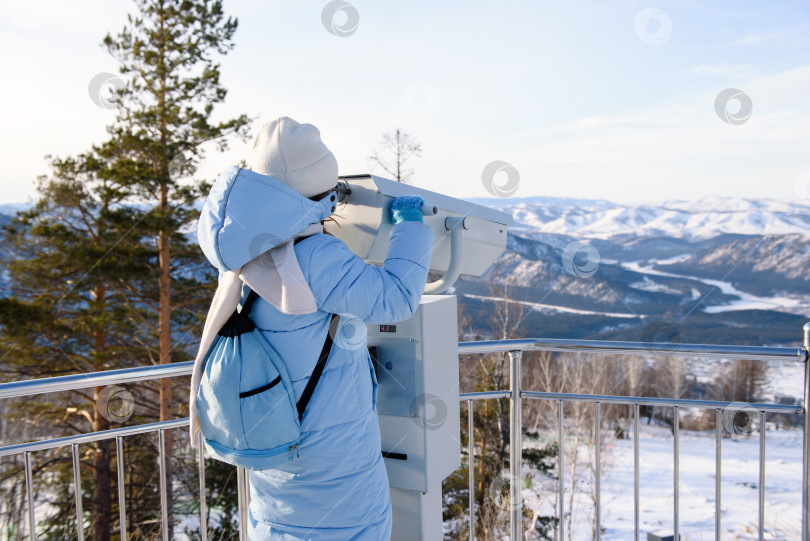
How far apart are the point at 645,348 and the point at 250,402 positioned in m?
1.62

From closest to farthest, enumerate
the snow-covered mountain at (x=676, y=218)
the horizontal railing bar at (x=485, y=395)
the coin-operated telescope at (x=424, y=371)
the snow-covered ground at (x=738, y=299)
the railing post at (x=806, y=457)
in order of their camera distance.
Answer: the coin-operated telescope at (x=424, y=371) < the railing post at (x=806, y=457) < the horizontal railing bar at (x=485, y=395) < the snow-covered mountain at (x=676, y=218) < the snow-covered ground at (x=738, y=299)

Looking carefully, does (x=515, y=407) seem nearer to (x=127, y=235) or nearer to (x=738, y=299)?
(x=127, y=235)

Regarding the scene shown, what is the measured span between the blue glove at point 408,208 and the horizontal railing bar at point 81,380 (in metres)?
1.00

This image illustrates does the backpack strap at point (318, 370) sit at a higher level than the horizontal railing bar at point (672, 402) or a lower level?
higher

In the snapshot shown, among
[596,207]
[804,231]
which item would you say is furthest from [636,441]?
[804,231]

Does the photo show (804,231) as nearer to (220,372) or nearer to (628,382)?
(628,382)

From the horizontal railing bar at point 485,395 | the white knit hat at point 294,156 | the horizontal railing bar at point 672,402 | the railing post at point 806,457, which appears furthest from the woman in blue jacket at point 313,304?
the railing post at point 806,457

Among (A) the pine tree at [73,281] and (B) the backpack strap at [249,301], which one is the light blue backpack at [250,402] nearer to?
(B) the backpack strap at [249,301]

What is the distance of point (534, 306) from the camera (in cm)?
2456

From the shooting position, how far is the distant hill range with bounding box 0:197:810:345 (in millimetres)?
32250

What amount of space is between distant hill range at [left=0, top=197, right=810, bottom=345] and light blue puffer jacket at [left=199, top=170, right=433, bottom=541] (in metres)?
26.7

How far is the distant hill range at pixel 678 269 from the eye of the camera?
32250mm

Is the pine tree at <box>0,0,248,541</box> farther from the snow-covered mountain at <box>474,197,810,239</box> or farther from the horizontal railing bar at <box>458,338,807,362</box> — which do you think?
the snow-covered mountain at <box>474,197,810,239</box>

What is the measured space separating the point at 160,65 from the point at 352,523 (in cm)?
1224
